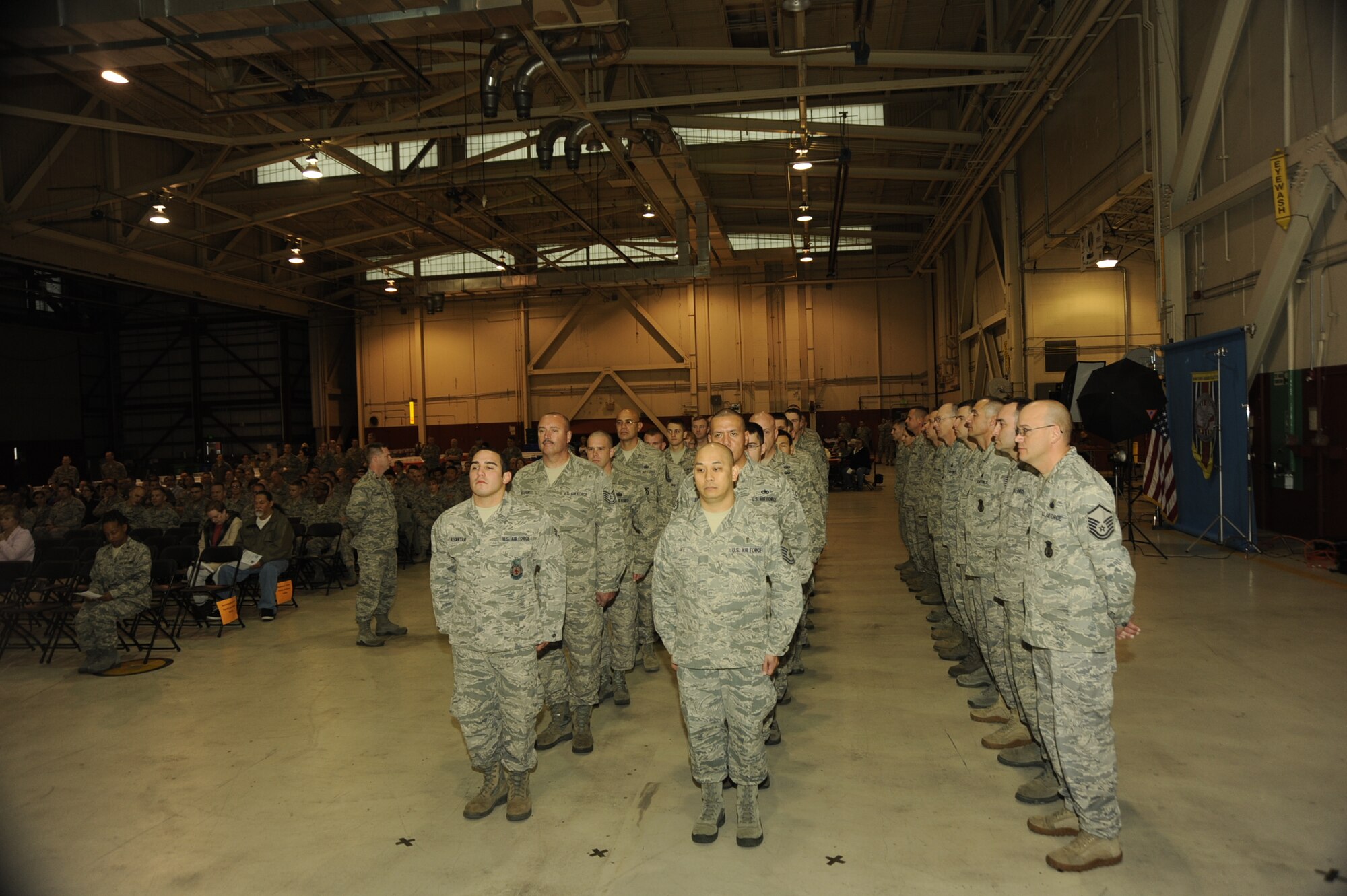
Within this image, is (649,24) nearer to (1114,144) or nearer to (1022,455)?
(1114,144)

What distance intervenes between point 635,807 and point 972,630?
8.05 ft

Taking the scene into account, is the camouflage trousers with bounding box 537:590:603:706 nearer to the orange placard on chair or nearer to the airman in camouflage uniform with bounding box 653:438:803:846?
the airman in camouflage uniform with bounding box 653:438:803:846

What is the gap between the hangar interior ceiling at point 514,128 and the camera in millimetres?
8461

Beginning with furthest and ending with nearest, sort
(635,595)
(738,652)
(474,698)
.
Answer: (635,595) → (474,698) → (738,652)

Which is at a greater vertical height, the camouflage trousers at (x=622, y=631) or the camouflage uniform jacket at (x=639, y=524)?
the camouflage uniform jacket at (x=639, y=524)

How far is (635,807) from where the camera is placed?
4023mm

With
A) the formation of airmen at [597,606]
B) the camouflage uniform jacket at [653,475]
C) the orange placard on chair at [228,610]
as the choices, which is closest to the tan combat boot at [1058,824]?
the formation of airmen at [597,606]

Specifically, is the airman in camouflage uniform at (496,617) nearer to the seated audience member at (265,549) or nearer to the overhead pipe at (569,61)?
the seated audience member at (265,549)

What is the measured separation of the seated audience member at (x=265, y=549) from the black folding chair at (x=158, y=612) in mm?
650

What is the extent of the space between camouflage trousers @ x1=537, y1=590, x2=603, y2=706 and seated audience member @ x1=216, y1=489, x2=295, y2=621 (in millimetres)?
5219

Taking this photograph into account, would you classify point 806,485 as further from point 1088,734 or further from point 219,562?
point 219,562

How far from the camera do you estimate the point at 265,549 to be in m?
9.04

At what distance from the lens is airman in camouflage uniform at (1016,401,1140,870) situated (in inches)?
127

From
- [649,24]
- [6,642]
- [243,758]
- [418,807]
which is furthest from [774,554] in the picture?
[649,24]
